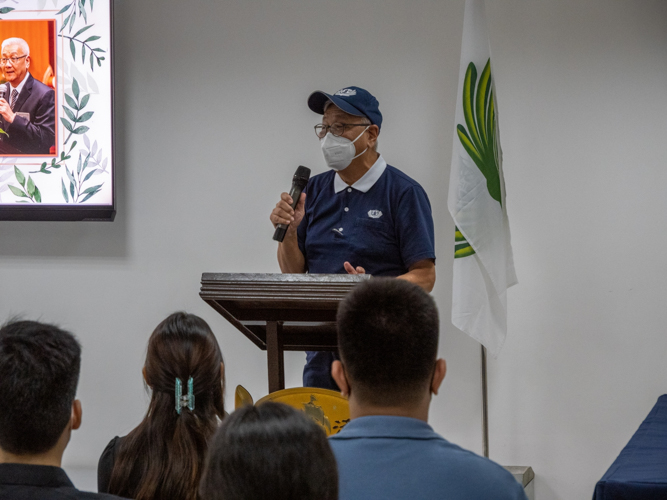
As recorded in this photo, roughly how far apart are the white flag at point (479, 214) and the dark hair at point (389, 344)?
183cm

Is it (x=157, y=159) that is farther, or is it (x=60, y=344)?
(x=157, y=159)

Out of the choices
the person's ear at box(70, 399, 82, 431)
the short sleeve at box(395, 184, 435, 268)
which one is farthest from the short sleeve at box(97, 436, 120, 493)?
the short sleeve at box(395, 184, 435, 268)

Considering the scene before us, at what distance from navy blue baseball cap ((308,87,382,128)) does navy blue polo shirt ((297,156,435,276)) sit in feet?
0.59

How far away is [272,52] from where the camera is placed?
3680 mm

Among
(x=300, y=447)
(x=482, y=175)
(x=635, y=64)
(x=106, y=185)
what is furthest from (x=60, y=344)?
(x=635, y=64)

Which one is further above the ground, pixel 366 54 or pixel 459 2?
pixel 459 2

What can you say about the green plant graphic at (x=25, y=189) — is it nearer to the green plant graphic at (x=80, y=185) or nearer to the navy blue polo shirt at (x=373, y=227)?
the green plant graphic at (x=80, y=185)

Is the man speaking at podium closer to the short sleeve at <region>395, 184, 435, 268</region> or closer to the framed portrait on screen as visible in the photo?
the short sleeve at <region>395, 184, 435, 268</region>

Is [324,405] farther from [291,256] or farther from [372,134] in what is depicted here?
[372,134]

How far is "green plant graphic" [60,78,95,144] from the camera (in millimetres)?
3637

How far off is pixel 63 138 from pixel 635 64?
2.77m

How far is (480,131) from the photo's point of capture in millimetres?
→ 3055

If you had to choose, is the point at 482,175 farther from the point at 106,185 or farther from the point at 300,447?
the point at 300,447

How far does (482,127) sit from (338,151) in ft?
2.79
